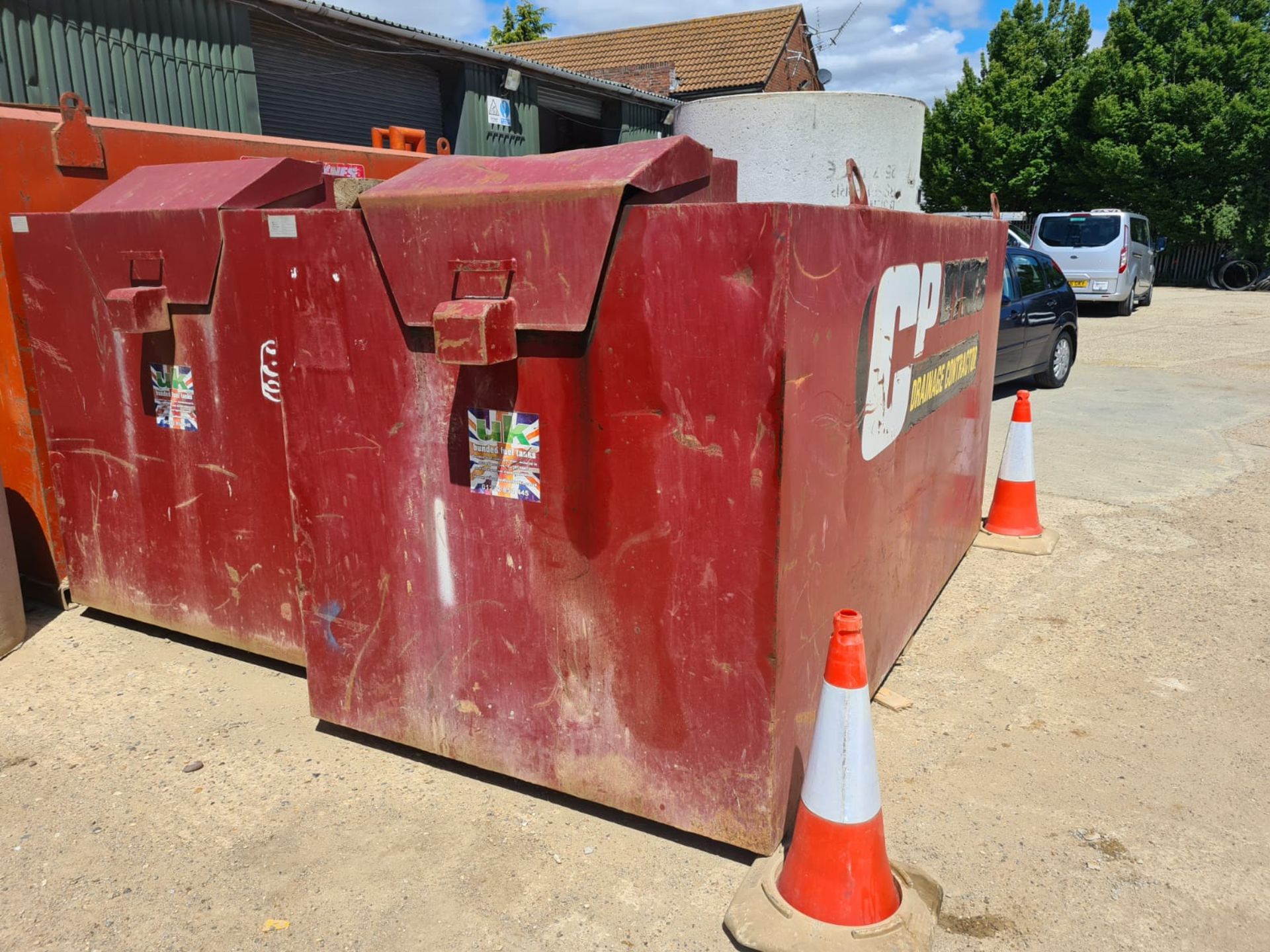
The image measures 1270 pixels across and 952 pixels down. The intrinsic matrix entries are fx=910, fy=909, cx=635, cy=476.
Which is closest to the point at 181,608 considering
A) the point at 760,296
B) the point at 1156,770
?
the point at 760,296

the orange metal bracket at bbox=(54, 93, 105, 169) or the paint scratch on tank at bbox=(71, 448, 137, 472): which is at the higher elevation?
the orange metal bracket at bbox=(54, 93, 105, 169)

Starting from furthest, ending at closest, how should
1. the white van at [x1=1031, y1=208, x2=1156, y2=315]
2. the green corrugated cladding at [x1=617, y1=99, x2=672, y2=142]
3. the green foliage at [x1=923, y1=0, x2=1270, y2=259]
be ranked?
the green foliage at [x1=923, y1=0, x2=1270, y2=259] → the white van at [x1=1031, y1=208, x2=1156, y2=315] → the green corrugated cladding at [x1=617, y1=99, x2=672, y2=142]

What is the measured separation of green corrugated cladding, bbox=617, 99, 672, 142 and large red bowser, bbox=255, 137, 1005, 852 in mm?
15243

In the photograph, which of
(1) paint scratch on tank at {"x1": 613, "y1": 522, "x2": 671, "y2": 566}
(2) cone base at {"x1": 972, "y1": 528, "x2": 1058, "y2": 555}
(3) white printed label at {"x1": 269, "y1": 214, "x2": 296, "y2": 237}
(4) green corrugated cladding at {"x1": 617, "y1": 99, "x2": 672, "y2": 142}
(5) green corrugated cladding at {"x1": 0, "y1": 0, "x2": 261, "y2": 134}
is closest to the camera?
(1) paint scratch on tank at {"x1": 613, "y1": 522, "x2": 671, "y2": 566}

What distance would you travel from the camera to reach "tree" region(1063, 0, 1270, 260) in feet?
77.6

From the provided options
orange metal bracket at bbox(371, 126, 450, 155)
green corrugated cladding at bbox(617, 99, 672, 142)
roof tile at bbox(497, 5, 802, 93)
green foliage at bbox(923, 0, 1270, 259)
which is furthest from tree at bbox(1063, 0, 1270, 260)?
orange metal bracket at bbox(371, 126, 450, 155)

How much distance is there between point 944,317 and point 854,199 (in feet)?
3.36

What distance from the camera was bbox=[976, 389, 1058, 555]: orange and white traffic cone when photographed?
538 centimetres

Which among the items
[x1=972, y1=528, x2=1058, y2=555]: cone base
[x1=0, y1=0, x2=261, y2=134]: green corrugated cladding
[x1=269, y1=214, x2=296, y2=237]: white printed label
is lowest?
[x1=972, y1=528, x2=1058, y2=555]: cone base

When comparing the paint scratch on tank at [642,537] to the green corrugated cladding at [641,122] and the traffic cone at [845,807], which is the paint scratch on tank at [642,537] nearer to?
the traffic cone at [845,807]

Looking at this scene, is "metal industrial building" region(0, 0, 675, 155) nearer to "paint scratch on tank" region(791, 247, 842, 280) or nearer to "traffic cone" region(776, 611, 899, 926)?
"paint scratch on tank" region(791, 247, 842, 280)

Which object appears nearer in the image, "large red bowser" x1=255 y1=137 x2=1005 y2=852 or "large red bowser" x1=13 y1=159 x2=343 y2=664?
"large red bowser" x1=255 y1=137 x2=1005 y2=852

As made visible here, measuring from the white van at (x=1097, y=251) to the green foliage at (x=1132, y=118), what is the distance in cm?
740

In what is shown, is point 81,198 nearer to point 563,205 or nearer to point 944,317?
point 563,205
